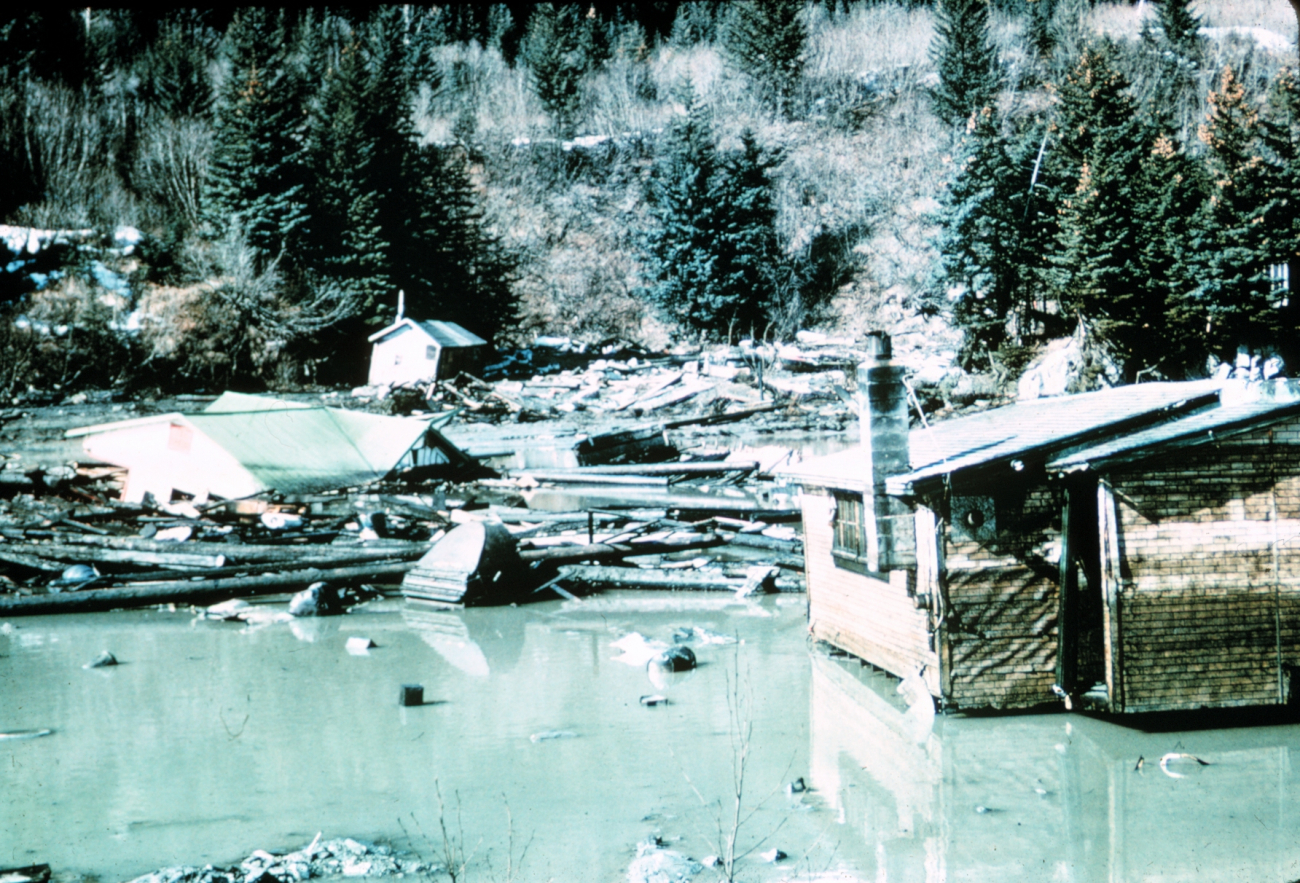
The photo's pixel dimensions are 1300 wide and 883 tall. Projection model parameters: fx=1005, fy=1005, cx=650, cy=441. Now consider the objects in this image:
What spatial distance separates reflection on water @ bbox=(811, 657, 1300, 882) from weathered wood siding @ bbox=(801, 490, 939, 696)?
0.60 metres

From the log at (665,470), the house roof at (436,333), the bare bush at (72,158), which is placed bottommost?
the log at (665,470)

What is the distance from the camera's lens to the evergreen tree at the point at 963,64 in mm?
52625

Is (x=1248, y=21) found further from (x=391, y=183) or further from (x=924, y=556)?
(x=924, y=556)

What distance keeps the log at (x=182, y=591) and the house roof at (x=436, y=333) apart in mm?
22549

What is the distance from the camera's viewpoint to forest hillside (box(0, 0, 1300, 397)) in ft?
106

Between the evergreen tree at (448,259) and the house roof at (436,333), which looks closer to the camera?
the house roof at (436,333)

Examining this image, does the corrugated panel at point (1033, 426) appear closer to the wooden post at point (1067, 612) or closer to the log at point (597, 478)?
the wooden post at point (1067, 612)

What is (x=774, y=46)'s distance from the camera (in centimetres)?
6072

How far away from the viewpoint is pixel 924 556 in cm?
884

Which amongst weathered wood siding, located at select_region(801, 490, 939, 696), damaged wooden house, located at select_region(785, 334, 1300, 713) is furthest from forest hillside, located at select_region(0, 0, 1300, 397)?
damaged wooden house, located at select_region(785, 334, 1300, 713)

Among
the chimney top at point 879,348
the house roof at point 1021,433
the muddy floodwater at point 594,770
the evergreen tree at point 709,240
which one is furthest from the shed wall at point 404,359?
the chimney top at point 879,348

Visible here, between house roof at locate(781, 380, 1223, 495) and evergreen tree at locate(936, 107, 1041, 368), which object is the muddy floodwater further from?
evergreen tree at locate(936, 107, 1041, 368)

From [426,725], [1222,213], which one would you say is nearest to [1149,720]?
[426,725]

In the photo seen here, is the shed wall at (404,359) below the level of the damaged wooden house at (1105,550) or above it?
above
